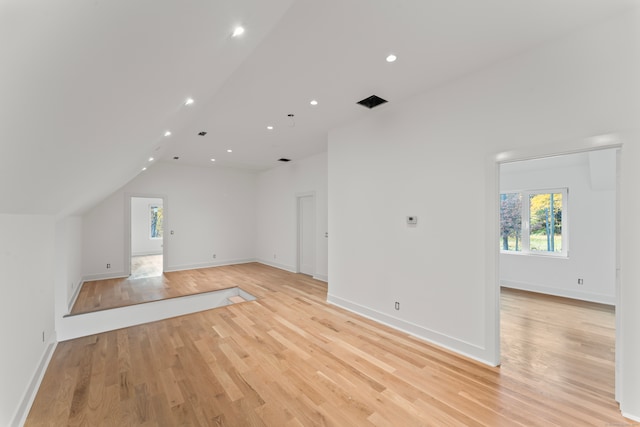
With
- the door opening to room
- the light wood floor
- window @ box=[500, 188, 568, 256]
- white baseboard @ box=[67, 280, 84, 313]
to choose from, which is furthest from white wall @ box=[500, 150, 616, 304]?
the door opening to room

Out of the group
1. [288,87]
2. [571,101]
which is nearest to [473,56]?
[571,101]

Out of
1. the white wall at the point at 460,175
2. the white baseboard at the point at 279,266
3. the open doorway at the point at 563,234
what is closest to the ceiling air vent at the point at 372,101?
the white wall at the point at 460,175

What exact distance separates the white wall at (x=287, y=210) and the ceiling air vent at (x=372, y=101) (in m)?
2.78

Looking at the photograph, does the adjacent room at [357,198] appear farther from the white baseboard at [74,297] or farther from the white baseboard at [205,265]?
the white baseboard at [205,265]

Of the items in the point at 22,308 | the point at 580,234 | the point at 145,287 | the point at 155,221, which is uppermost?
the point at 155,221

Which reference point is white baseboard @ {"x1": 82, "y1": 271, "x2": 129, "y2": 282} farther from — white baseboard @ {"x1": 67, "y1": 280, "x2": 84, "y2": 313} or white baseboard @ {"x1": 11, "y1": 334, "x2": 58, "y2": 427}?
white baseboard @ {"x1": 11, "y1": 334, "x2": 58, "y2": 427}

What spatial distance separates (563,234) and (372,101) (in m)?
4.81

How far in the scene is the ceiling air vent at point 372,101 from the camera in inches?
131

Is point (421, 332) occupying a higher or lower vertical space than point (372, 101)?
lower

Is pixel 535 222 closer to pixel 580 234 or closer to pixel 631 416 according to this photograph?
pixel 580 234

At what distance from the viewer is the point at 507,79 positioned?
8.39ft

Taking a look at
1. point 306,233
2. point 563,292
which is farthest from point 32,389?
point 563,292

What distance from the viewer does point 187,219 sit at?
24.6ft

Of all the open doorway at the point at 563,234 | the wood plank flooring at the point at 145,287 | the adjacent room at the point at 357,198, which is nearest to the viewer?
the adjacent room at the point at 357,198
